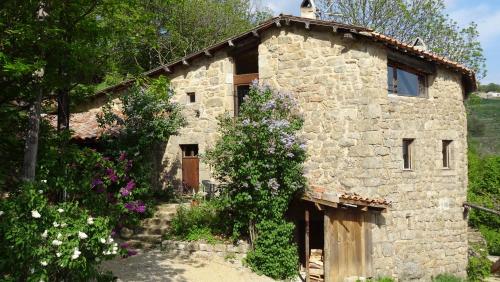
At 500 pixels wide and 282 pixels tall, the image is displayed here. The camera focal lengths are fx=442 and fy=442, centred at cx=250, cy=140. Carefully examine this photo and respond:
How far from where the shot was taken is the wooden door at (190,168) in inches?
607

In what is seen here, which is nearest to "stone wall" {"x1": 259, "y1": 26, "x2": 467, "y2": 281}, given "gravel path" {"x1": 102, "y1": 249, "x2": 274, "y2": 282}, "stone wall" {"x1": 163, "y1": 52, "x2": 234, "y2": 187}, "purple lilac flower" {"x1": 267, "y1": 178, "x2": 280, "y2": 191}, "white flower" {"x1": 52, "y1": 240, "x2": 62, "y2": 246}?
"stone wall" {"x1": 163, "y1": 52, "x2": 234, "y2": 187}

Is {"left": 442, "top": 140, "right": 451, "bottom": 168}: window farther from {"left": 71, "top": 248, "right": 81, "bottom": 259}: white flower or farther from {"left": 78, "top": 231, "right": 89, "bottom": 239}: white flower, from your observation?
{"left": 71, "top": 248, "right": 81, "bottom": 259}: white flower

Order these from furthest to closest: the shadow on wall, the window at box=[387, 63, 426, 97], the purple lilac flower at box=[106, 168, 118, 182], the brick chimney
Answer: the brick chimney → the window at box=[387, 63, 426, 97] → the shadow on wall → the purple lilac flower at box=[106, 168, 118, 182]

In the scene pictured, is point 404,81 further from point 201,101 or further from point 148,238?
point 148,238

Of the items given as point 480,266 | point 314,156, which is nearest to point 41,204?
point 314,156

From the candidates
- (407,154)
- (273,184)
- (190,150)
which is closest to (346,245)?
(273,184)

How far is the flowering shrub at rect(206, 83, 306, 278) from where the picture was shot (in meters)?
10.7

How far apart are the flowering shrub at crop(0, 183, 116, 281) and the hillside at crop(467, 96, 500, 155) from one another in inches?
1566

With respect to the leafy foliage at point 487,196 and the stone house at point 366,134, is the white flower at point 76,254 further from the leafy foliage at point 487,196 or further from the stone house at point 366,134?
the leafy foliage at point 487,196

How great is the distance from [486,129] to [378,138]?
158 feet

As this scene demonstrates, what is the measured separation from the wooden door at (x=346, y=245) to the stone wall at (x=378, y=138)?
0.36 meters

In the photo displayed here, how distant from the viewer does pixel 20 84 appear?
6.82 metres

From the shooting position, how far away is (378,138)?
458 inches

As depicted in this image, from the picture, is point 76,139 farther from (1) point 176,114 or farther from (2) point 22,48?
(2) point 22,48
